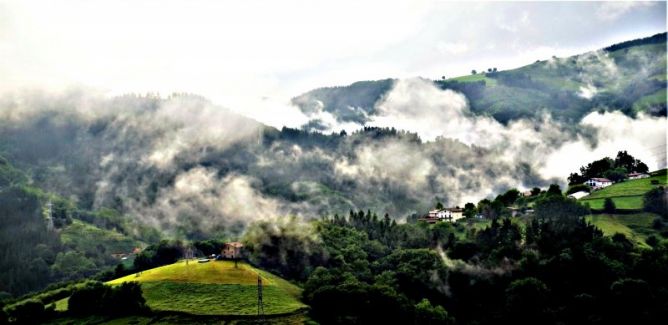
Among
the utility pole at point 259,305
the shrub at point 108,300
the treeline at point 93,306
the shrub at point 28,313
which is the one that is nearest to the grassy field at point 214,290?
the utility pole at point 259,305

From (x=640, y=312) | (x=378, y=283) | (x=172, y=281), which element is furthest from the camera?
(x=378, y=283)

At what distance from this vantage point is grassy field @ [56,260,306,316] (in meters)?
161

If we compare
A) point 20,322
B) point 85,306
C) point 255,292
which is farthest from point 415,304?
point 20,322

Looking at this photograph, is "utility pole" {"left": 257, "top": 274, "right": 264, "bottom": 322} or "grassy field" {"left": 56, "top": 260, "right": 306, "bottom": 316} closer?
"utility pole" {"left": 257, "top": 274, "right": 264, "bottom": 322}

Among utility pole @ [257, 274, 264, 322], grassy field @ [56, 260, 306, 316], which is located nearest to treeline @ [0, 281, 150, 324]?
grassy field @ [56, 260, 306, 316]

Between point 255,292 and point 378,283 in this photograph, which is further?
point 378,283

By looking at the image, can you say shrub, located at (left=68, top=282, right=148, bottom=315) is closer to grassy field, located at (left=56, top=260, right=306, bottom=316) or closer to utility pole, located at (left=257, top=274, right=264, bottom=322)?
grassy field, located at (left=56, top=260, right=306, bottom=316)

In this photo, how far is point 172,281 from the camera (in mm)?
180000

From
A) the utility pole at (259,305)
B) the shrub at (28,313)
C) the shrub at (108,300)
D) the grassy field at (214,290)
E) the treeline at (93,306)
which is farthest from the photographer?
the shrub at (28,313)

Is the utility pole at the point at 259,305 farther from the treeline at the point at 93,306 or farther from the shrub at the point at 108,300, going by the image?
the shrub at the point at 108,300

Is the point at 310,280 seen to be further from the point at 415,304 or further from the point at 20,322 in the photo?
the point at 20,322

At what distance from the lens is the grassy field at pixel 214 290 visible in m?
161

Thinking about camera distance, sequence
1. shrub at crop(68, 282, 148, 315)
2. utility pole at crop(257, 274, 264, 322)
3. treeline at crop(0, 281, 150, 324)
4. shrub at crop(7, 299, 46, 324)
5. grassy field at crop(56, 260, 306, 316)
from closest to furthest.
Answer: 1. utility pole at crop(257, 274, 264, 322)
2. grassy field at crop(56, 260, 306, 316)
3. shrub at crop(68, 282, 148, 315)
4. treeline at crop(0, 281, 150, 324)
5. shrub at crop(7, 299, 46, 324)

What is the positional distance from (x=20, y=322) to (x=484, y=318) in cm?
13737
